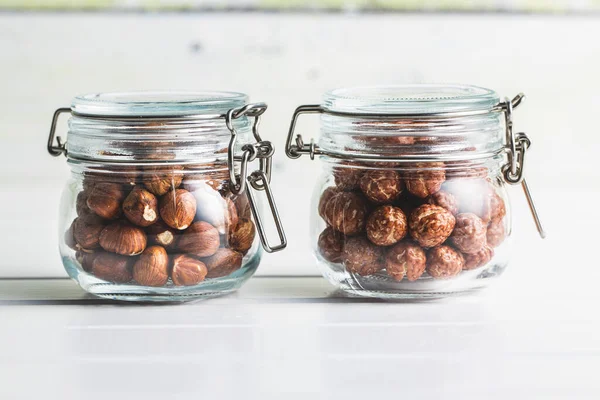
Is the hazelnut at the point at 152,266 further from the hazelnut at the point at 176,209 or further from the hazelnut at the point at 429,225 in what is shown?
the hazelnut at the point at 429,225

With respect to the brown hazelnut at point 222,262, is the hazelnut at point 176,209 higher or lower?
higher

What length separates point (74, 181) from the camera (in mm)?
723

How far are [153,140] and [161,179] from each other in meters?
0.03

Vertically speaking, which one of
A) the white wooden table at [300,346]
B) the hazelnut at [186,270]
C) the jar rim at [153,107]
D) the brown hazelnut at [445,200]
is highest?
the jar rim at [153,107]

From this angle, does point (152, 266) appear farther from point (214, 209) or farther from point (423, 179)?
point (423, 179)

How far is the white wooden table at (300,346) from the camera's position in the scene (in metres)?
0.55

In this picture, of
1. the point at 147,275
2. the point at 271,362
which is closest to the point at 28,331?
the point at 147,275

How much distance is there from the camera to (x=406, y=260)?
0.67 meters
